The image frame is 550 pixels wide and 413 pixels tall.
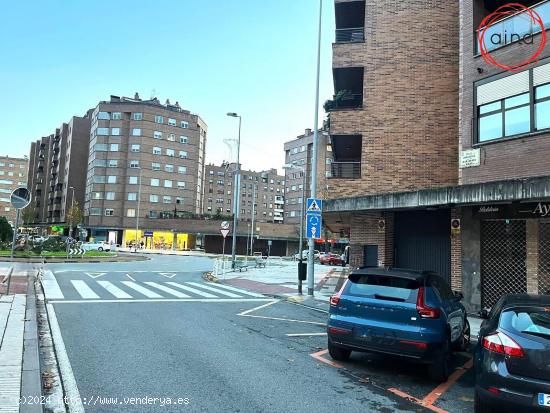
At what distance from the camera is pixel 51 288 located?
1546 centimetres

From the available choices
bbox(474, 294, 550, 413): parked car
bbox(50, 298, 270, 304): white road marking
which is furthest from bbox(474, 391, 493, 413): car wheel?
bbox(50, 298, 270, 304): white road marking

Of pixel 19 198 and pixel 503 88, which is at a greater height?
pixel 503 88

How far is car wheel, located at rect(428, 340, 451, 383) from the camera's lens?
614 cm

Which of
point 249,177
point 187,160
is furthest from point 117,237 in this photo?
point 249,177

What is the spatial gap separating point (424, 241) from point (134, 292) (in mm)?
10269

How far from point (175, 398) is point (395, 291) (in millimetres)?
3372

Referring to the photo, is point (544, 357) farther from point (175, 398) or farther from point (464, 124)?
point (464, 124)

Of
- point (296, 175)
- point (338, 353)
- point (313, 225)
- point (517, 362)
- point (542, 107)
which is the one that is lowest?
point (338, 353)

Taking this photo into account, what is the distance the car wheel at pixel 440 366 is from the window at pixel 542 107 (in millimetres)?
8495

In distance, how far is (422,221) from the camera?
15758 millimetres

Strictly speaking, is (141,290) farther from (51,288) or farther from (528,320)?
(528,320)

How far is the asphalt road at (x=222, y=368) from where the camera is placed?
5121 mm

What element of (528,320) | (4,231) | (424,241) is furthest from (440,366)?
(4,231)

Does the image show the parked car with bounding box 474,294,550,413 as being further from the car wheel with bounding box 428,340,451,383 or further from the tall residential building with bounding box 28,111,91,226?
the tall residential building with bounding box 28,111,91,226
